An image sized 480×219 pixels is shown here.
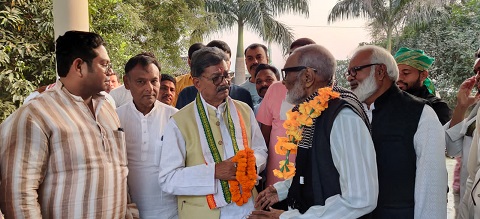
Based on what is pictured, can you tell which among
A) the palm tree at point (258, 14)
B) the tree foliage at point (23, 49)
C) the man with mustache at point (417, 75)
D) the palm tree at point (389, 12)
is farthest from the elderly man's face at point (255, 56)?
the palm tree at point (389, 12)

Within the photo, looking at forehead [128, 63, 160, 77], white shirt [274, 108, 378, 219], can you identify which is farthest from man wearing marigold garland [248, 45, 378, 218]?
forehead [128, 63, 160, 77]

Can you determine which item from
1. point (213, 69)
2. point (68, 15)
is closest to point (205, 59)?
point (213, 69)

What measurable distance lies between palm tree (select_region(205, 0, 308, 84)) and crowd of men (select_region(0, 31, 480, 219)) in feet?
51.8

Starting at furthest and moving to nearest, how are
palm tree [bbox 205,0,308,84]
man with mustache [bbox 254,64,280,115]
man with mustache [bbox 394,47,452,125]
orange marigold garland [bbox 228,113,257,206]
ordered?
palm tree [bbox 205,0,308,84], man with mustache [bbox 254,64,280,115], man with mustache [bbox 394,47,452,125], orange marigold garland [bbox 228,113,257,206]

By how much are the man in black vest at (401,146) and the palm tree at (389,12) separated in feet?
53.6

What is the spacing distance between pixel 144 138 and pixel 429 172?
1735 mm

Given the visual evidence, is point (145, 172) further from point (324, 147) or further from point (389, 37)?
point (389, 37)

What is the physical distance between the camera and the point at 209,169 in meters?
2.63

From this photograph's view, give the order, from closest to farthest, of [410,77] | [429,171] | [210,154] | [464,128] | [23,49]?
[429,171] → [210,154] → [464,128] → [410,77] → [23,49]

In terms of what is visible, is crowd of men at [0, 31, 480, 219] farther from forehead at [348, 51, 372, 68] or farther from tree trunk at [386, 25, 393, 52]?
tree trunk at [386, 25, 393, 52]

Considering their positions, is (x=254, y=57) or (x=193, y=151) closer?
(x=193, y=151)

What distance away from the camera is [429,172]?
249cm

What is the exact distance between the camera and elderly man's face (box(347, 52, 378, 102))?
2660 millimetres

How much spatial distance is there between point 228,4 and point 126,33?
940 cm
